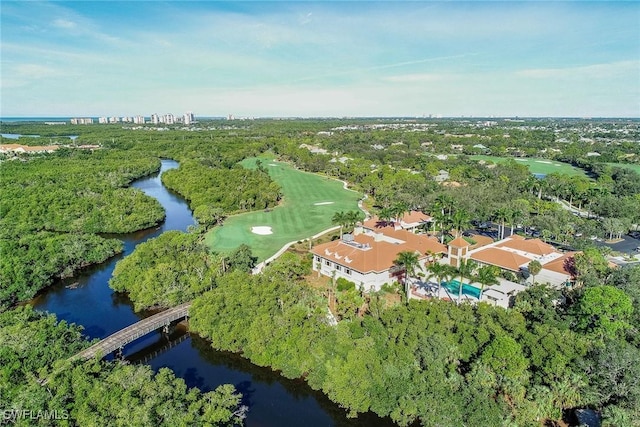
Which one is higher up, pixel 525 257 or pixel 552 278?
pixel 525 257

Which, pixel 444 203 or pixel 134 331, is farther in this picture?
pixel 444 203

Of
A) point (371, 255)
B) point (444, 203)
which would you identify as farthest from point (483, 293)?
point (444, 203)

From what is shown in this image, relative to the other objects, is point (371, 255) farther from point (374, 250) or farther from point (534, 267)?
point (534, 267)

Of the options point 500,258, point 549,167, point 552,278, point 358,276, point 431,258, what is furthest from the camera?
point 549,167

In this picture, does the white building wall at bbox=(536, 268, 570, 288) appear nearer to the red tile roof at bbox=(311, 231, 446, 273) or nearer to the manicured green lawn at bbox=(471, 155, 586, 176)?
the red tile roof at bbox=(311, 231, 446, 273)

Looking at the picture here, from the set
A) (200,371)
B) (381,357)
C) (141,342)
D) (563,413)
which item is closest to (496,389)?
(563,413)
